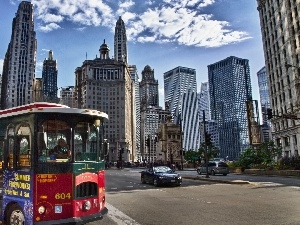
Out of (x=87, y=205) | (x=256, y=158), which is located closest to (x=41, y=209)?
(x=87, y=205)

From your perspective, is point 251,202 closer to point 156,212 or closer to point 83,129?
point 156,212

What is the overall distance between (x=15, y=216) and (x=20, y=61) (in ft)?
463

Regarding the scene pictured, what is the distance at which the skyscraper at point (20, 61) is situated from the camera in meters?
122

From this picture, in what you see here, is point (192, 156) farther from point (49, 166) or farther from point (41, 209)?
point (41, 209)

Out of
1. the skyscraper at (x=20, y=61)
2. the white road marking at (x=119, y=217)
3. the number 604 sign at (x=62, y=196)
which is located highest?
the skyscraper at (x=20, y=61)

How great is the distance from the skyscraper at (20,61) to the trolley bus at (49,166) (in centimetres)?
11366

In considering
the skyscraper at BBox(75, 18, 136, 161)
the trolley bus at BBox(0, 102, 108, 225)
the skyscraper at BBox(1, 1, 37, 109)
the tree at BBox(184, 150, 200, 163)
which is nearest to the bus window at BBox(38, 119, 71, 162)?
the trolley bus at BBox(0, 102, 108, 225)

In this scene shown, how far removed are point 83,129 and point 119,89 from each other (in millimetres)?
156670

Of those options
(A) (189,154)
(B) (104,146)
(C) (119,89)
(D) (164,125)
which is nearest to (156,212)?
(B) (104,146)

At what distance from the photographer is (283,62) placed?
6869 cm

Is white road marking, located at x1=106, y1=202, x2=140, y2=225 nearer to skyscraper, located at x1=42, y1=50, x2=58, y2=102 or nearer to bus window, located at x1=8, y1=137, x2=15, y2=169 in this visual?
bus window, located at x1=8, y1=137, x2=15, y2=169

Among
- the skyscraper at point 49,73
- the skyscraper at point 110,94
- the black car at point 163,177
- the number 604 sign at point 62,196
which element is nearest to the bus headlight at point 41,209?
the number 604 sign at point 62,196

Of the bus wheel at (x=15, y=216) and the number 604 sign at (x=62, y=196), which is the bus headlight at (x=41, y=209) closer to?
the number 604 sign at (x=62, y=196)

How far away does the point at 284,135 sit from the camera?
221 ft
